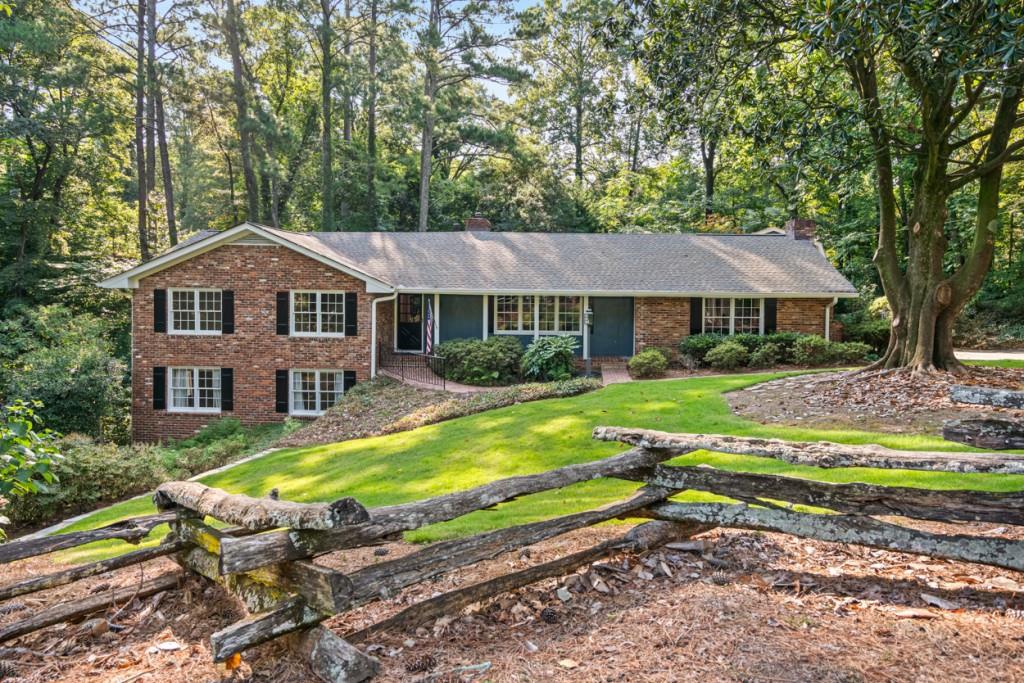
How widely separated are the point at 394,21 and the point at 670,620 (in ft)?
107

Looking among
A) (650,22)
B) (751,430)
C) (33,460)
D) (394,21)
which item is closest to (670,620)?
(33,460)

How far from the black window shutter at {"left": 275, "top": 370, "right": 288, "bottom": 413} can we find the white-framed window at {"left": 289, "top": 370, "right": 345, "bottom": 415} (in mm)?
148

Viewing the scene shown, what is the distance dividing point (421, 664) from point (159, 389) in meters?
19.2

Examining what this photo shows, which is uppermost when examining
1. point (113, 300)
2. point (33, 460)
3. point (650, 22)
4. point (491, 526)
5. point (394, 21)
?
point (394, 21)

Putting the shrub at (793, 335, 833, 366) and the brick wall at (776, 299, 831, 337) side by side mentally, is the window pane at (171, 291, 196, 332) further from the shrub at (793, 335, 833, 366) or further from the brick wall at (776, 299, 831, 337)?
the brick wall at (776, 299, 831, 337)

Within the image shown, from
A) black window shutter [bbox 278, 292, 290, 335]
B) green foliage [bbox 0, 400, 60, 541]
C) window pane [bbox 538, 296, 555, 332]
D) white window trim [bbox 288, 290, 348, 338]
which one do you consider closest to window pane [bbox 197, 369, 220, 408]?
black window shutter [bbox 278, 292, 290, 335]

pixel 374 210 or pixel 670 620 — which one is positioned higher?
pixel 374 210

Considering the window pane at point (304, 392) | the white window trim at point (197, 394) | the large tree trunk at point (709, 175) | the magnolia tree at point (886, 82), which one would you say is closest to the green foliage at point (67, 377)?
the white window trim at point (197, 394)

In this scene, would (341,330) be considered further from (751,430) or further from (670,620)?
(670,620)

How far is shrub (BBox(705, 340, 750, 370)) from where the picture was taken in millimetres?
19066

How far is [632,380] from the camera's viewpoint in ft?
60.7

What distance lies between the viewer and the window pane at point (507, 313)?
22250 mm

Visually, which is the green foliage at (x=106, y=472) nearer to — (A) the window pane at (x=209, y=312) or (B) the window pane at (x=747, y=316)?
(A) the window pane at (x=209, y=312)

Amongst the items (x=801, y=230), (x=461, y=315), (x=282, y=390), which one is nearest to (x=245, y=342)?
(x=282, y=390)
